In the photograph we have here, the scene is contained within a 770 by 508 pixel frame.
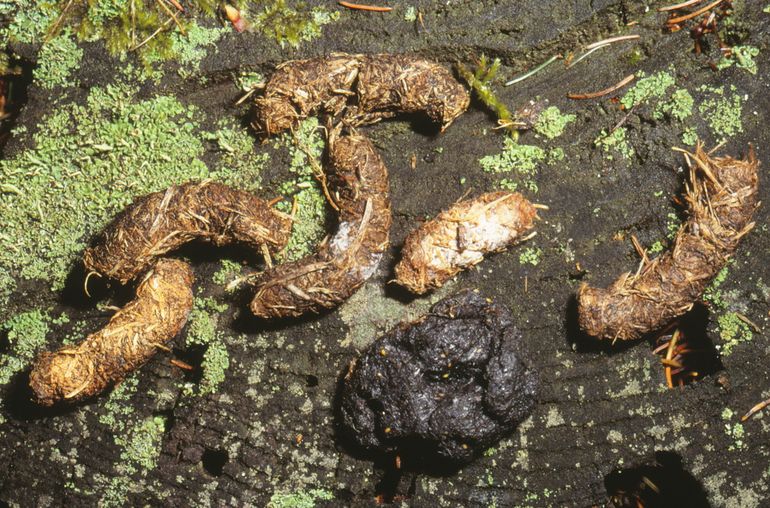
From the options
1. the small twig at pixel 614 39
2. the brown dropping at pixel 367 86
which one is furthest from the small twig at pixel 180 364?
the small twig at pixel 614 39

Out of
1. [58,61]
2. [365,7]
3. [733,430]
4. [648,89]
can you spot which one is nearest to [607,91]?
[648,89]

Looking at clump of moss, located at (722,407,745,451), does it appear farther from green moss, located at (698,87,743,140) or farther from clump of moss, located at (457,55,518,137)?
clump of moss, located at (457,55,518,137)

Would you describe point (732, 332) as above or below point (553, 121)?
below

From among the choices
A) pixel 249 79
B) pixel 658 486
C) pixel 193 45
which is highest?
pixel 193 45

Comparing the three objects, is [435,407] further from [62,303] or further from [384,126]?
[62,303]

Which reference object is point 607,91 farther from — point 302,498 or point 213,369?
point 302,498

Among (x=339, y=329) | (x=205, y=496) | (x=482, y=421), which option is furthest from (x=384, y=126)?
(x=205, y=496)
